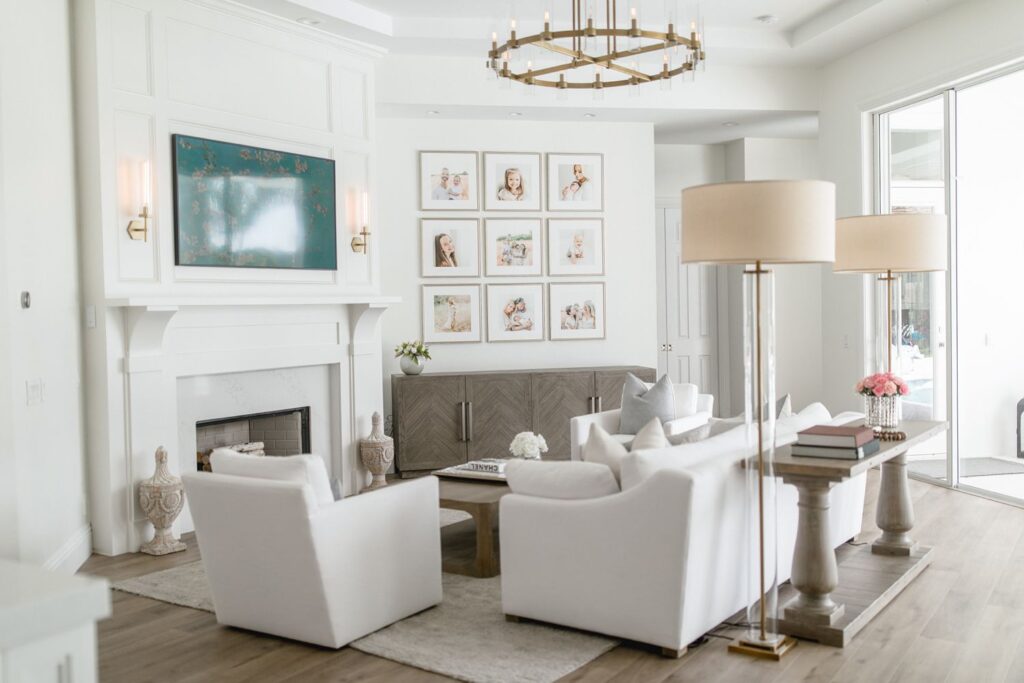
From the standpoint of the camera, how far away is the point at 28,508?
4.14 meters

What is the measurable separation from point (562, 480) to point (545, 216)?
183 inches

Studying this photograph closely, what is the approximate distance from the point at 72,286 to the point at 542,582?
117 inches

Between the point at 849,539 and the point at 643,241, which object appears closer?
the point at 849,539

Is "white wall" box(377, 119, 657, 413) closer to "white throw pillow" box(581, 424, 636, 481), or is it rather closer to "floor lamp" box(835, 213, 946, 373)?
"floor lamp" box(835, 213, 946, 373)

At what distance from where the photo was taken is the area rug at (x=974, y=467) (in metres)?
5.94

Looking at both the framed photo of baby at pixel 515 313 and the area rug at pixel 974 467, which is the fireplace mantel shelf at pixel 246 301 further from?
the area rug at pixel 974 467

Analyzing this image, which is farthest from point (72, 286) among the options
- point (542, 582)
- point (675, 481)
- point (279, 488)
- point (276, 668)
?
point (675, 481)

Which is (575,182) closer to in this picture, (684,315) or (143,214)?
(684,315)

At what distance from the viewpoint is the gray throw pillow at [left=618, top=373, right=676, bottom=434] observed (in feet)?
19.8

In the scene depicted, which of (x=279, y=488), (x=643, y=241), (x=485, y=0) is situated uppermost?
(x=485, y=0)

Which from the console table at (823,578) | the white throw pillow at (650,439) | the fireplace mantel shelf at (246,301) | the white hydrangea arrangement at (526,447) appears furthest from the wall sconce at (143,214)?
the console table at (823,578)

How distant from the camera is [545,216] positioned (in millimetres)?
8008

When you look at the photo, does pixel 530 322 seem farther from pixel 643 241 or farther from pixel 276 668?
pixel 276 668

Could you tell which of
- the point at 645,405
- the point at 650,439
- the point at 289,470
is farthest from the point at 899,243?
the point at 289,470
